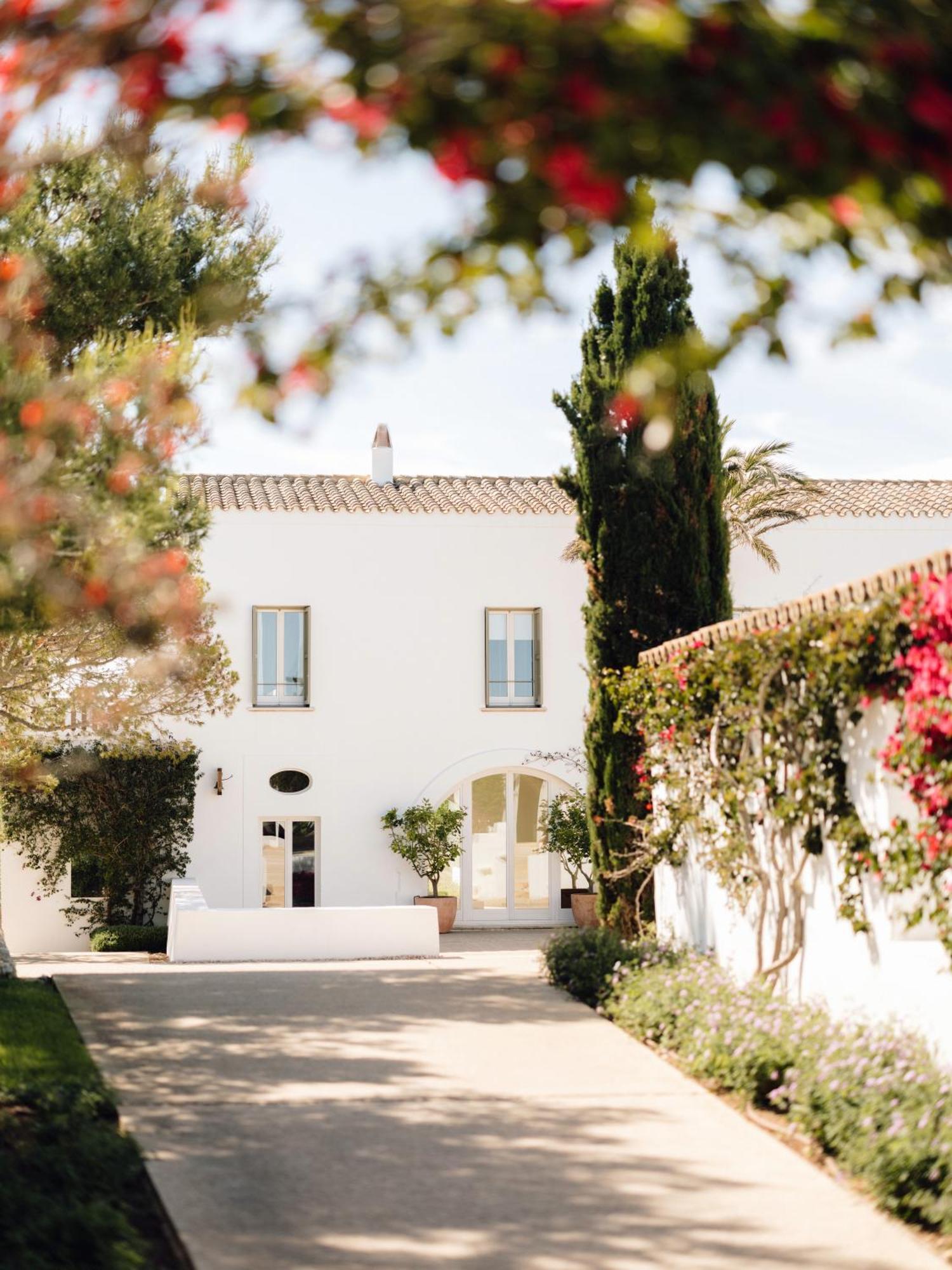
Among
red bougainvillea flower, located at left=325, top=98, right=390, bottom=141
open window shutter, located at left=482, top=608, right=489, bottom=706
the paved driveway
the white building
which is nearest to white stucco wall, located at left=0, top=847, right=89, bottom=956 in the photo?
the white building

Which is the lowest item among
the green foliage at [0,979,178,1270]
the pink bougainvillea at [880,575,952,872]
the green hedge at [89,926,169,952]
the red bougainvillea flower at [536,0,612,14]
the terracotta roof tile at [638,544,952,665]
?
the green hedge at [89,926,169,952]

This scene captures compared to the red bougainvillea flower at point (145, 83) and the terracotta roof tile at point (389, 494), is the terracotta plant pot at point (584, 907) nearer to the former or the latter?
the terracotta roof tile at point (389, 494)

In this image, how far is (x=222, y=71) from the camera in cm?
285

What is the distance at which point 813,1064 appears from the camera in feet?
24.0

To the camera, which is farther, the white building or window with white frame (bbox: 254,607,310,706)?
window with white frame (bbox: 254,607,310,706)

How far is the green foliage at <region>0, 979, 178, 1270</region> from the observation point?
5.00 m

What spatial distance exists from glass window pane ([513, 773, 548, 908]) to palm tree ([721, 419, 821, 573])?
17.5ft

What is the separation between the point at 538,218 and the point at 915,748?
210 inches

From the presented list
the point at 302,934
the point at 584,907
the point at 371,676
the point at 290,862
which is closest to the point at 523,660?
the point at 371,676

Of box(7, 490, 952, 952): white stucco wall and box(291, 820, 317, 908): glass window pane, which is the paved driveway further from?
box(291, 820, 317, 908): glass window pane

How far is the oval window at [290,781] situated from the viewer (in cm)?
2367

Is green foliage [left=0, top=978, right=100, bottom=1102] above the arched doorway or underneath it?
underneath

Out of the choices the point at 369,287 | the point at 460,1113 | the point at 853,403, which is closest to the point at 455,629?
the point at 460,1113

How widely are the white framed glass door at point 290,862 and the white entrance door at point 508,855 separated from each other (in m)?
2.46
